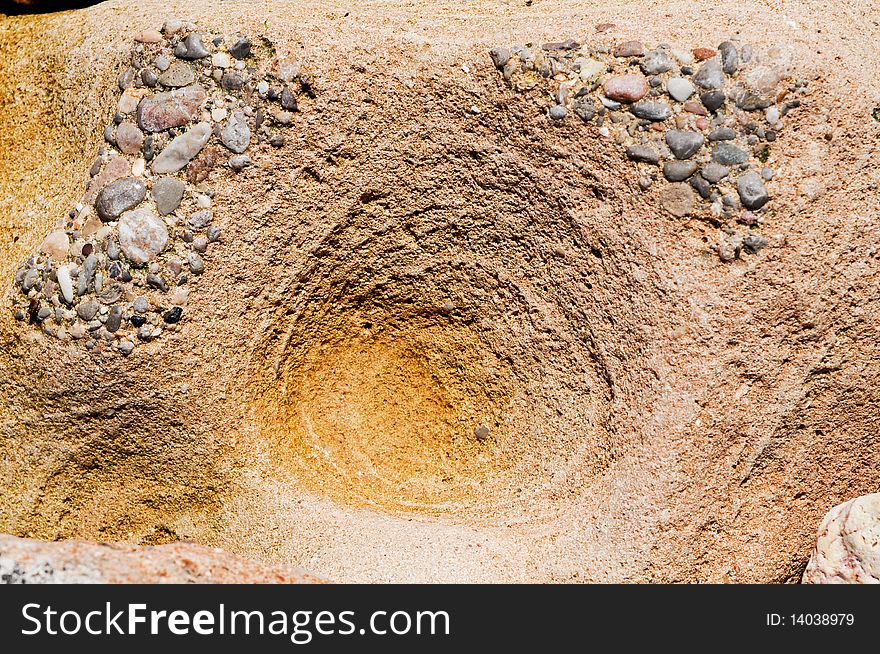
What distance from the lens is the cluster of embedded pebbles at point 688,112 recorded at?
2.22 m

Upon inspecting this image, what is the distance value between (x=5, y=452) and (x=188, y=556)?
2.60 feet

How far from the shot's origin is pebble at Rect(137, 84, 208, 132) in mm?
2314

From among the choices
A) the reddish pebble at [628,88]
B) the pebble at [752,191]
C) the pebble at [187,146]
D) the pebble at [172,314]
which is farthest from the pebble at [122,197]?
the pebble at [752,191]

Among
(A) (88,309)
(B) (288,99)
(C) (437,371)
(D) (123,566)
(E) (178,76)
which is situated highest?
(E) (178,76)

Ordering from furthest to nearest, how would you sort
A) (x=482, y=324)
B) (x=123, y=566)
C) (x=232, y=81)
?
(x=482, y=324), (x=232, y=81), (x=123, y=566)

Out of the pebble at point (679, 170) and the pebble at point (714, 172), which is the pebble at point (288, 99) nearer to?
the pebble at point (679, 170)

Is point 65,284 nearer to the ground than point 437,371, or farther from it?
farther from it

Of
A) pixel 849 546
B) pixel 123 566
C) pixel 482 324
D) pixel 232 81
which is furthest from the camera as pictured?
pixel 482 324

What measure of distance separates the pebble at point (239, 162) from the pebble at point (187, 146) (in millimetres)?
Result: 98

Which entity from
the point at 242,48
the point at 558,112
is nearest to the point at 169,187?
the point at 242,48

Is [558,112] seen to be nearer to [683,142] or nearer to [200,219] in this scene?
[683,142]

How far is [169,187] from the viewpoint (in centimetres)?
230

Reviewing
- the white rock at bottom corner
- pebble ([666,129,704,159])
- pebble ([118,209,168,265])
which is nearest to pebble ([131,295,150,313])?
pebble ([118,209,168,265])

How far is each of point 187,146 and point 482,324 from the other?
42.4 inches
